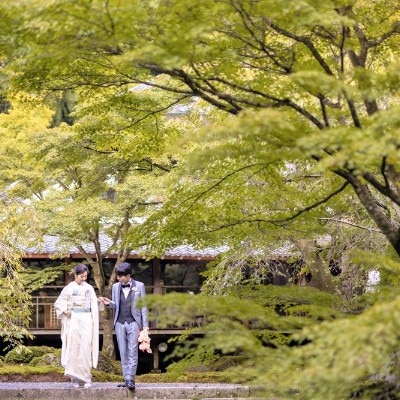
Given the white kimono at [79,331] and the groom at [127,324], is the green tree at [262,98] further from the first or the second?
the white kimono at [79,331]

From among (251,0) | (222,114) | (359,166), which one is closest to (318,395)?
(359,166)

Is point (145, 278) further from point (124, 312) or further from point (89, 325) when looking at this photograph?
point (124, 312)

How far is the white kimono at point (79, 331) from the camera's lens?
13.5 meters

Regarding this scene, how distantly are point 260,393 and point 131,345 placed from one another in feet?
19.3

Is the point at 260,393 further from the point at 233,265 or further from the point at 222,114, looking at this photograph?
the point at 233,265

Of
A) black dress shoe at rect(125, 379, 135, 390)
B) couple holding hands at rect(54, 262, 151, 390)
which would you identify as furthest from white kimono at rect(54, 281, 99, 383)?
black dress shoe at rect(125, 379, 135, 390)

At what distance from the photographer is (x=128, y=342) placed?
509 inches

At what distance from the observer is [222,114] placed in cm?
1201

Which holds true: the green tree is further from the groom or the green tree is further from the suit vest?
the suit vest

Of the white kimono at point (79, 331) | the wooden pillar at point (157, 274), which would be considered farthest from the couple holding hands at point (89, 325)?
the wooden pillar at point (157, 274)

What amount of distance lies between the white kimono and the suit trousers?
757mm

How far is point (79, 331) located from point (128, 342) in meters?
1.06

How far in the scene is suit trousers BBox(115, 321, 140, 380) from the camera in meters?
12.9

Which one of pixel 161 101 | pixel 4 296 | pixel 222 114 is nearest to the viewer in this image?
pixel 161 101
